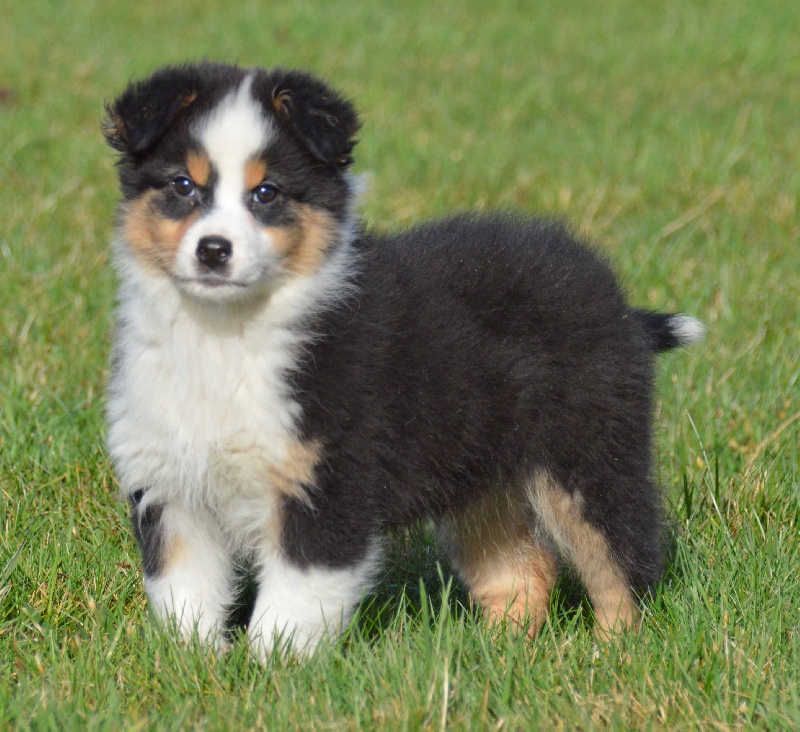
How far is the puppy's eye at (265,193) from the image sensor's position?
334cm

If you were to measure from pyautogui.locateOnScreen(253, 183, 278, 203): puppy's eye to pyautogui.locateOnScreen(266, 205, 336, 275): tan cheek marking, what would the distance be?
0.08m

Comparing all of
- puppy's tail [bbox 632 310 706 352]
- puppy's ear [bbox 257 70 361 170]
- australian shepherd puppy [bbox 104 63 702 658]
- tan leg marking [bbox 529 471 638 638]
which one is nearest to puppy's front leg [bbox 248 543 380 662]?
australian shepherd puppy [bbox 104 63 702 658]

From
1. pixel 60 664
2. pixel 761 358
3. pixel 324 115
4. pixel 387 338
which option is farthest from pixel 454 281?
pixel 761 358

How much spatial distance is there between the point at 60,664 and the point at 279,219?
1303mm

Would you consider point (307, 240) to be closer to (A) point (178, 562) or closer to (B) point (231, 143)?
(B) point (231, 143)

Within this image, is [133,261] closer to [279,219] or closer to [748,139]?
[279,219]

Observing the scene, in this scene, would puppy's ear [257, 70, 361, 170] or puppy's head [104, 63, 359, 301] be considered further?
puppy's ear [257, 70, 361, 170]

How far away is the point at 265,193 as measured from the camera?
11.0ft

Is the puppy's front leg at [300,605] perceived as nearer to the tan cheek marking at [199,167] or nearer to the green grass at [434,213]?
the green grass at [434,213]

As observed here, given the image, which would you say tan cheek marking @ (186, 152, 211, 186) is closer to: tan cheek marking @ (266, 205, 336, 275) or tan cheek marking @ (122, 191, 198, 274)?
tan cheek marking @ (122, 191, 198, 274)

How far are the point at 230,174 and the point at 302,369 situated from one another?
55cm

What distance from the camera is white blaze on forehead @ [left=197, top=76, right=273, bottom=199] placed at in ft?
10.8

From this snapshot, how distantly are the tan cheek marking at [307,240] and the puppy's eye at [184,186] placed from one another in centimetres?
26

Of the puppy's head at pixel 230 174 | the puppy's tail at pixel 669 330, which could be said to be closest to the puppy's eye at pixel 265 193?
the puppy's head at pixel 230 174
